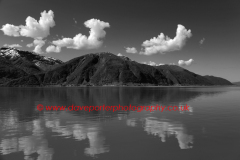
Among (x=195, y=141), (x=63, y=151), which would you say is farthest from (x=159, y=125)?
(x=63, y=151)

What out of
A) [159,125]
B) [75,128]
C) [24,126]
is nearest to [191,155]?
[159,125]

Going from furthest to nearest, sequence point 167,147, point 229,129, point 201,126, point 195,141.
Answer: point 201,126 → point 229,129 → point 195,141 → point 167,147

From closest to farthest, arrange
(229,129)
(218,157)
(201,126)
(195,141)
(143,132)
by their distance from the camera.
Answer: (218,157) < (195,141) < (143,132) < (229,129) < (201,126)

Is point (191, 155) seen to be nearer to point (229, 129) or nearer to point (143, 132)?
point (143, 132)

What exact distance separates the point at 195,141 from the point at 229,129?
636 cm

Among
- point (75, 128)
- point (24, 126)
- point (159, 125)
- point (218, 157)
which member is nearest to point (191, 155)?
point (218, 157)

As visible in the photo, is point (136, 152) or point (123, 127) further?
point (123, 127)

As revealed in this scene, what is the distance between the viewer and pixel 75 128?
1966 cm

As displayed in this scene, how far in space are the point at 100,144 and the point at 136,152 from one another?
10.1 ft

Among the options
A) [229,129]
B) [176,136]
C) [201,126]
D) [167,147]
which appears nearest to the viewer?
[167,147]

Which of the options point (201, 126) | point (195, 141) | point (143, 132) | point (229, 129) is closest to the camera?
point (195, 141)

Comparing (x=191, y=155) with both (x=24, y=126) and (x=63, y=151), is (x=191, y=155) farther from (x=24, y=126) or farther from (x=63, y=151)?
(x=24, y=126)

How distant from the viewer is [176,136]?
55.1 feet

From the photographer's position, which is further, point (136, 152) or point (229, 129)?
point (229, 129)
